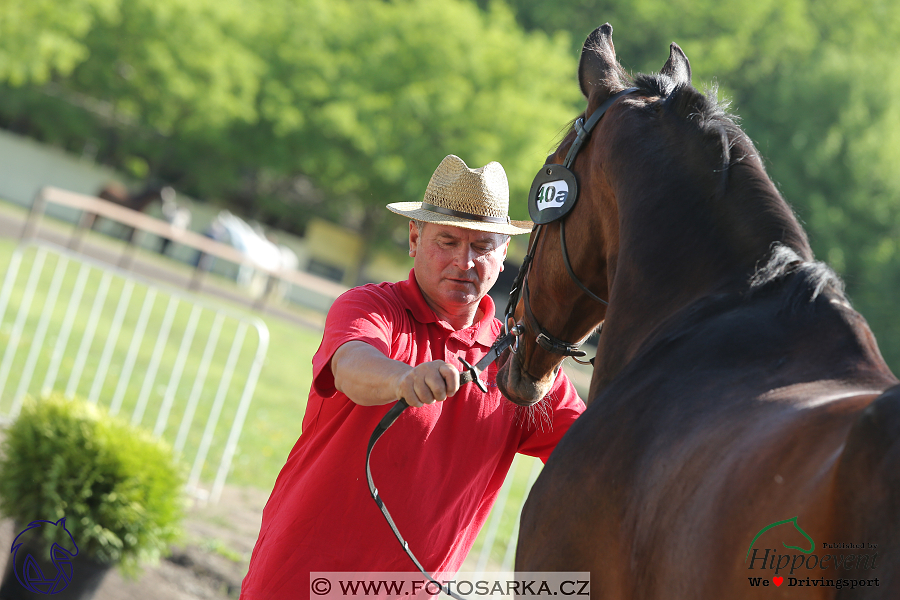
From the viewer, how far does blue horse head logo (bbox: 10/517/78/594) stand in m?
4.11

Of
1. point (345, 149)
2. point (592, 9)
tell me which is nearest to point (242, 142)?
point (345, 149)

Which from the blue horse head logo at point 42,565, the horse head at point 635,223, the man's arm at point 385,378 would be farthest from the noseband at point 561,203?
the blue horse head logo at point 42,565

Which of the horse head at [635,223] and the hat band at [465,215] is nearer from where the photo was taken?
the horse head at [635,223]

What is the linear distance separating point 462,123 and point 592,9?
53.2 ft

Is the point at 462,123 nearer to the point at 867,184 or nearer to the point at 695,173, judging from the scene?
the point at 867,184

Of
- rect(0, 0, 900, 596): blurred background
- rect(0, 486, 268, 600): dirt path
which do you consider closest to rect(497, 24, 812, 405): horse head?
rect(0, 486, 268, 600): dirt path

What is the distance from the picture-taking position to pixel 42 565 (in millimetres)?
4133

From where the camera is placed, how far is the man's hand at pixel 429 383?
2086 mm

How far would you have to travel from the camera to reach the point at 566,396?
293 centimetres

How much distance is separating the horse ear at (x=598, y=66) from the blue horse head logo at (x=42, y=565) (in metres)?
3.25

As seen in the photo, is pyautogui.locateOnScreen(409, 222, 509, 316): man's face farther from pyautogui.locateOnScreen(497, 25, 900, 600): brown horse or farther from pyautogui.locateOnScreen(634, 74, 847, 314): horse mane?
pyautogui.locateOnScreen(634, 74, 847, 314): horse mane

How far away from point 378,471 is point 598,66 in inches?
55.6

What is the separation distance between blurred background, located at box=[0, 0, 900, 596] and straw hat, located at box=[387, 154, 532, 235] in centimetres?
2557

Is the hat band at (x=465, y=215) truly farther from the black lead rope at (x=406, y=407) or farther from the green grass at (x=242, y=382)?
the green grass at (x=242, y=382)
